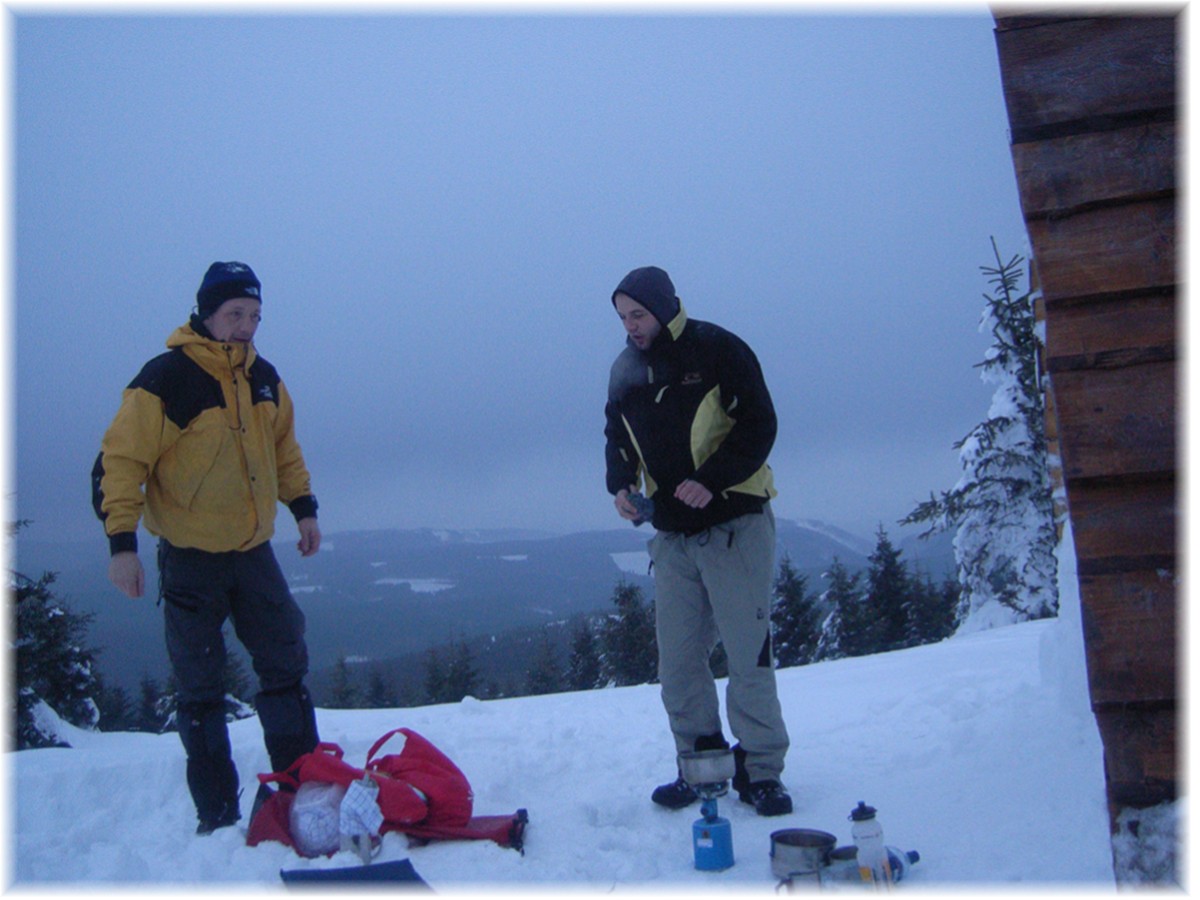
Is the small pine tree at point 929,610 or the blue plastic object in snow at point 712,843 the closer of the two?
Result: the blue plastic object in snow at point 712,843

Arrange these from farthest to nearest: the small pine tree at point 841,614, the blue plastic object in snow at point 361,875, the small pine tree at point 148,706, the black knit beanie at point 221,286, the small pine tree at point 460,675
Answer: the small pine tree at point 460,675 < the small pine tree at point 148,706 < the small pine tree at point 841,614 < the black knit beanie at point 221,286 < the blue plastic object in snow at point 361,875

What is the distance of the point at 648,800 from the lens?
3488 mm

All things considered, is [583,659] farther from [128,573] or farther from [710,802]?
[710,802]

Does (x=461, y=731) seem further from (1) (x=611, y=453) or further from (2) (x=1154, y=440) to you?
(2) (x=1154, y=440)

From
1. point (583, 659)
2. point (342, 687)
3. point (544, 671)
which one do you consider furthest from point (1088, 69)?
point (342, 687)

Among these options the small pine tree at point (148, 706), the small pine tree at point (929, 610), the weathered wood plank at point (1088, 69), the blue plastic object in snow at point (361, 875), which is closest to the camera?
the weathered wood plank at point (1088, 69)

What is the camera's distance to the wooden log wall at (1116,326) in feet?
6.61

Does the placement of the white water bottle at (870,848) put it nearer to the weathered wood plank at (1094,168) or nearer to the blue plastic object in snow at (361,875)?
the blue plastic object in snow at (361,875)

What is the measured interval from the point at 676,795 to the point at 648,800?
18cm

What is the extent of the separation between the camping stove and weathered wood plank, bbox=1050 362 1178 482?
147 cm

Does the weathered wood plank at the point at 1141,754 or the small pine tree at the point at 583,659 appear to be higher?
the weathered wood plank at the point at 1141,754

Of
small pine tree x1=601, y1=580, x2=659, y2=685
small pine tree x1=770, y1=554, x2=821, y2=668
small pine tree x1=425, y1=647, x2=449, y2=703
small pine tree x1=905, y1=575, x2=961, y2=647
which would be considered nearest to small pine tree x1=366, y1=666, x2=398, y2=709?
small pine tree x1=425, y1=647, x2=449, y2=703

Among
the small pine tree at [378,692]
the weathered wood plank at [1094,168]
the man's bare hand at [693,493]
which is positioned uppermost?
the weathered wood plank at [1094,168]

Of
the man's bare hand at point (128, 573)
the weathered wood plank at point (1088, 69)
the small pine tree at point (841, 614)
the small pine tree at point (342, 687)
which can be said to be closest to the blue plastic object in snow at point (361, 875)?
the man's bare hand at point (128, 573)
